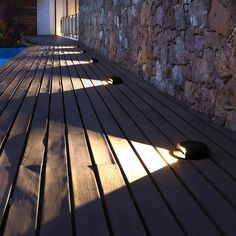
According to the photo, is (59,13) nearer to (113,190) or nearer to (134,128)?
(134,128)

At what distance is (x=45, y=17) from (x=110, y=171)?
17.9m

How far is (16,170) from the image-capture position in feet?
5.66

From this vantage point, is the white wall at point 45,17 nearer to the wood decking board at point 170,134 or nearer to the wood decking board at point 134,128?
the wood decking board at point 134,128

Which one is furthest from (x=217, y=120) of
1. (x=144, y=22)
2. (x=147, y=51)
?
(x=144, y=22)

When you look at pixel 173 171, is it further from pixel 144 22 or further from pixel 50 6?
pixel 50 6

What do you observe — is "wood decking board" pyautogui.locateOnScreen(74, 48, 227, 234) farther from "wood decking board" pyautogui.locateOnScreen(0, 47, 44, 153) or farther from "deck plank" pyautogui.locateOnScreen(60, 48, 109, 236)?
"wood decking board" pyautogui.locateOnScreen(0, 47, 44, 153)

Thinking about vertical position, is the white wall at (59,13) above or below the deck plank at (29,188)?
above

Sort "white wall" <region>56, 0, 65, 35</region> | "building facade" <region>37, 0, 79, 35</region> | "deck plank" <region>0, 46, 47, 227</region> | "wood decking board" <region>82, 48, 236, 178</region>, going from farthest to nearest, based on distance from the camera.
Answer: "building facade" <region>37, 0, 79, 35</region> < "white wall" <region>56, 0, 65, 35</region> < "wood decking board" <region>82, 48, 236, 178</region> < "deck plank" <region>0, 46, 47, 227</region>

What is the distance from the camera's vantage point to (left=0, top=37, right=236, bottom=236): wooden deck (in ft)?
4.27

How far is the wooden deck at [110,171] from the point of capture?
4.27 feet

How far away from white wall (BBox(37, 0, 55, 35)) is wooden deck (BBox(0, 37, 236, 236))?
1599cm

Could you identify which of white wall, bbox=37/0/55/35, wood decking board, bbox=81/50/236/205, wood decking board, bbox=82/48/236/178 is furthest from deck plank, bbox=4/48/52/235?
white wall, bbox=37/0/55/35

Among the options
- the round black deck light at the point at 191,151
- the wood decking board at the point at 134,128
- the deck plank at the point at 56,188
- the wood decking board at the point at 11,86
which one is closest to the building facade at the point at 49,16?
the wood decking board at the point at 11,86

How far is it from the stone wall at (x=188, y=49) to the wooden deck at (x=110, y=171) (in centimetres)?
14
